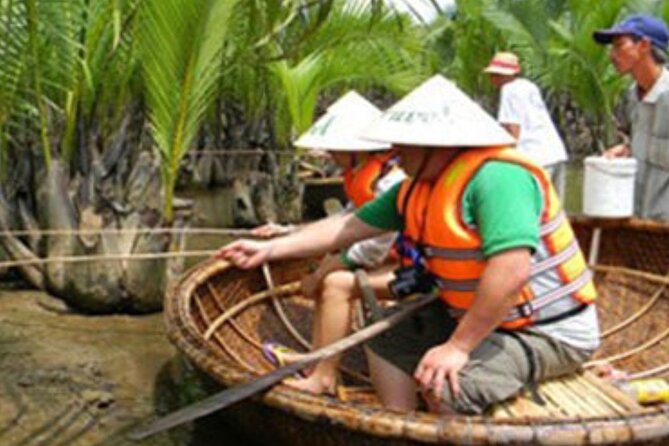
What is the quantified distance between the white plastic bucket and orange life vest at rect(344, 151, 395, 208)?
1561 mm

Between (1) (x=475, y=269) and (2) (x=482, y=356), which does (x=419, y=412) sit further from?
(1) (x=475, y=269)

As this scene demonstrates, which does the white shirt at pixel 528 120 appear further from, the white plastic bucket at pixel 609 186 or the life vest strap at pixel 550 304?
the life vest strap at pixel 550 304

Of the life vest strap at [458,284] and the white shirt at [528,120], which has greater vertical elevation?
the white shirt at [528,120]

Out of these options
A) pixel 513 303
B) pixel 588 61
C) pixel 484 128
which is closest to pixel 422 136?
pixel 484 128

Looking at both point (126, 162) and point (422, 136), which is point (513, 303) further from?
point (126, 162)

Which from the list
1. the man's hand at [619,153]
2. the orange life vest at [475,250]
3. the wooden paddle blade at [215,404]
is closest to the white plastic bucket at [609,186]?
the man's hand at [619,153]

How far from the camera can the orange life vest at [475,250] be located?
2.88 meters

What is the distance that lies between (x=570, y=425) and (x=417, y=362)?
0.76m

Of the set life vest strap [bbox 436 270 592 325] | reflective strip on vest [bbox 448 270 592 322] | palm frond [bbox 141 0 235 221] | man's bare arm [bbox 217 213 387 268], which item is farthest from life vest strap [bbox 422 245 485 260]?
palm frond [bbox 141 0 235 221]

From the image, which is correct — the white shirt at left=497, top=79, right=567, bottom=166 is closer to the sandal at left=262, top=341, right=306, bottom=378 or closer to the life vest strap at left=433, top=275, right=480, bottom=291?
the sandal at left=262, top=341, right=306, bottom=378

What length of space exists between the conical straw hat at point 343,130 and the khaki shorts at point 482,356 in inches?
41.4

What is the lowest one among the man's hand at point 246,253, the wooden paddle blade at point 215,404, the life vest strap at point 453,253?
the wooden paddle blade at point 215,404

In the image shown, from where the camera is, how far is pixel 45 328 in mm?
5219

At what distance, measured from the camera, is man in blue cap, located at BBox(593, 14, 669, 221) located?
472 cm
